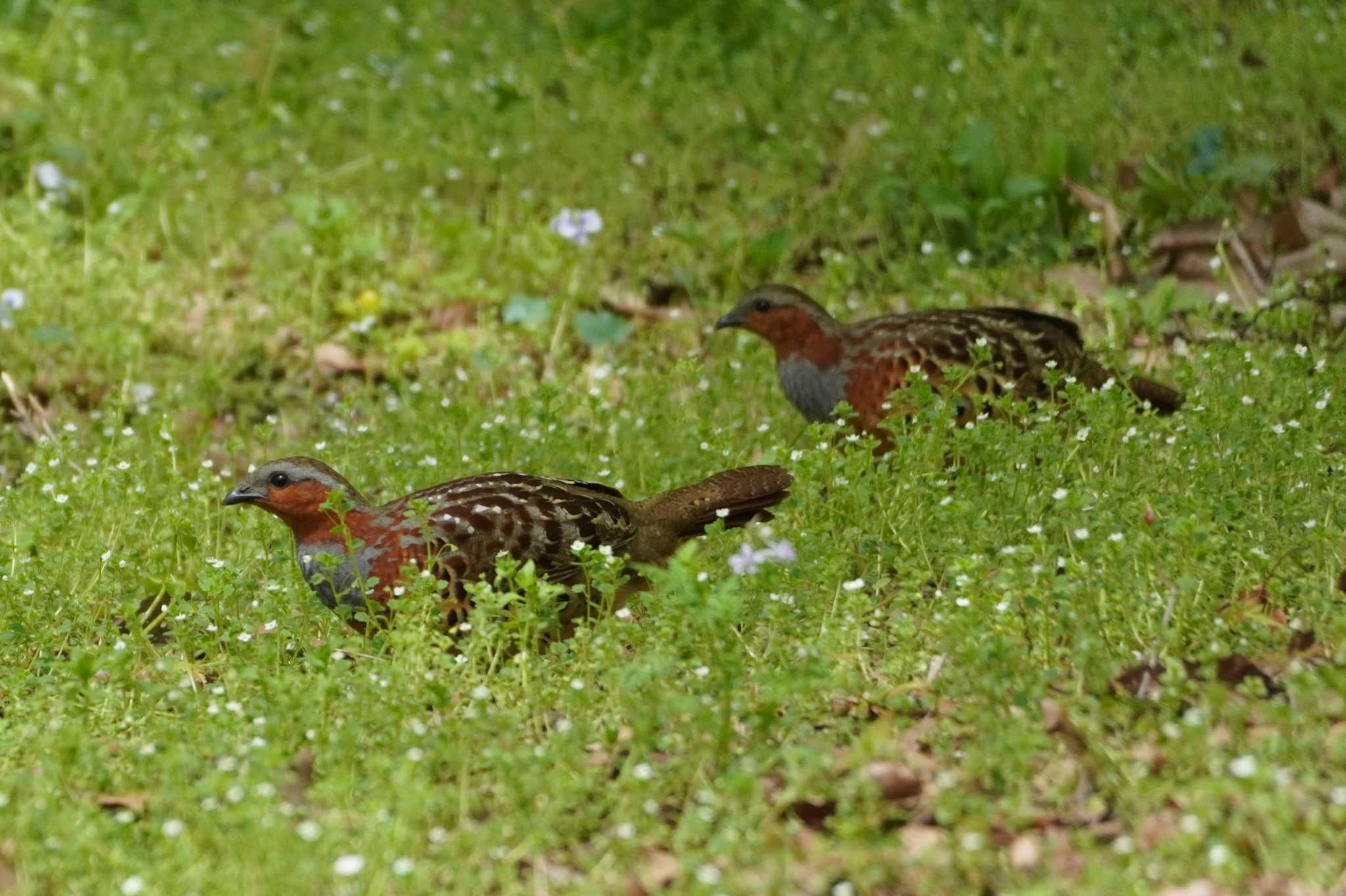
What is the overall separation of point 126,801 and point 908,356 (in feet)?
11.6

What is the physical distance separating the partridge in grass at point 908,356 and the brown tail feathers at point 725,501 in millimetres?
687

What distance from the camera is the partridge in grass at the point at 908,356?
22.3 feet

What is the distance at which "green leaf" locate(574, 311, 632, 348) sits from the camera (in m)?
8.39

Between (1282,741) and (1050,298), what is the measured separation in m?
4.60

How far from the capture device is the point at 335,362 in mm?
8547

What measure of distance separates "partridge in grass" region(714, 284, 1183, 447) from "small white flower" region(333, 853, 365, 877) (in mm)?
3196

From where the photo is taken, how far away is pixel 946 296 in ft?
26.9

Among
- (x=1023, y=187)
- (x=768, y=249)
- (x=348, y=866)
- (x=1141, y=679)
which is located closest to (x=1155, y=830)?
(x=1141, y=679)

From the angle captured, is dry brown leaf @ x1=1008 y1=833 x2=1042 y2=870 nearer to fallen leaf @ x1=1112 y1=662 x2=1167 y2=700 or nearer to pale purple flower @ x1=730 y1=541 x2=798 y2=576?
fallen leaf @ x1=1112 y1=662 x2=1167 y2=700

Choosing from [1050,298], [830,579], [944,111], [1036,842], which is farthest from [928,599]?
[944,111]

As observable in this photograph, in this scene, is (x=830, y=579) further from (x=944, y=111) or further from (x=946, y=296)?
(x=944, y=111)

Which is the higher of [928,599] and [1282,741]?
[1282,741]

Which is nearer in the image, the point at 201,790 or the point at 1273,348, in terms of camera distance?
the point at 201,790

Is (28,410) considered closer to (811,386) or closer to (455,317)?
(455,317)
